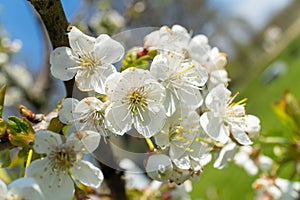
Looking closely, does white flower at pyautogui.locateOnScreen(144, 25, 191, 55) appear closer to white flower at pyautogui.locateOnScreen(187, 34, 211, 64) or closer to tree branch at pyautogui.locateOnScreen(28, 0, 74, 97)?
white flower at pyautogui.locateOnScreen(187, 34, 211, 64)

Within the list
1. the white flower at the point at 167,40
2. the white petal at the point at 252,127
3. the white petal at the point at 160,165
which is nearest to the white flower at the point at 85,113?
the white petal at the point at 160,165

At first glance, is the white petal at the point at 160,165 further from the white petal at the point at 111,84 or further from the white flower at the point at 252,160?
the white flower at the point at 252,160

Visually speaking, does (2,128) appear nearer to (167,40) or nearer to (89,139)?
(89,139)

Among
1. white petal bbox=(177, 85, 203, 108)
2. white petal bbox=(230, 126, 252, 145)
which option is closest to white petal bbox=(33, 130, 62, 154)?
white petal bbox=(177, 85, 203, 108)

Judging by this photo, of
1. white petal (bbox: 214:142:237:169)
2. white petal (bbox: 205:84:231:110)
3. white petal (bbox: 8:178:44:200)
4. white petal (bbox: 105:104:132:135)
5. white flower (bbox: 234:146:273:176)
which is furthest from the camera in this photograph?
white flower (bbox: 234:146:273:176)

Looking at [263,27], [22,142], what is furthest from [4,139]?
[263,27]

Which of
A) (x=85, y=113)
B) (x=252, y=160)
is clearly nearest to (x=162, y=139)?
(x=85, y=113)
